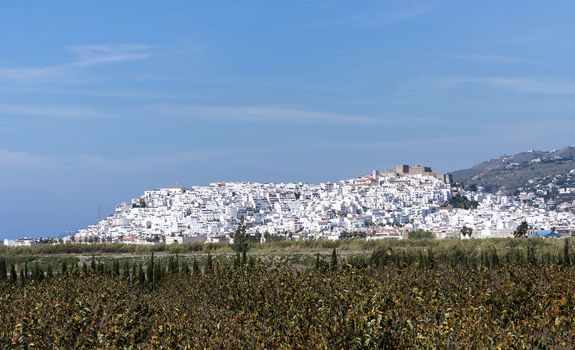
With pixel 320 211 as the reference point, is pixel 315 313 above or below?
below

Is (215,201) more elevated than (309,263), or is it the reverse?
(215,201)

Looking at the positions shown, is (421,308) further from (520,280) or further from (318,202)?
(318,202)

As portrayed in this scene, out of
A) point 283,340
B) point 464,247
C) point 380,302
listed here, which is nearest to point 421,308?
point 380,302

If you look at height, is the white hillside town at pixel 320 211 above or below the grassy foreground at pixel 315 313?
above

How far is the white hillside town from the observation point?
112562mm

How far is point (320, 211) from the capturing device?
450 feet

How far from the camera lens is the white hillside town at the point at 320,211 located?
113 m

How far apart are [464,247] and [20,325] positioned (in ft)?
103

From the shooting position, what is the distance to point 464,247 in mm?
40625

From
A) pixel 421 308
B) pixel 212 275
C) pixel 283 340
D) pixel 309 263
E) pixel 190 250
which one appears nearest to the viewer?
pixel 283 340

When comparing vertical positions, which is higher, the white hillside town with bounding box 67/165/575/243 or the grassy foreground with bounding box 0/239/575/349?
the white hillside town with bounding box 67/165/575/243

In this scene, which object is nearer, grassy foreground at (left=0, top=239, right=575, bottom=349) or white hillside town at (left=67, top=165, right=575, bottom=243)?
grassy foreground at (left=0, top=239, right=575, bottom=349)

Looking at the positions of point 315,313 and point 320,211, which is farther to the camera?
point 320,211

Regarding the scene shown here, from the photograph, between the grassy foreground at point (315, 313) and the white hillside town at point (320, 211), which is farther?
the white hillside town at point (320, 211)
